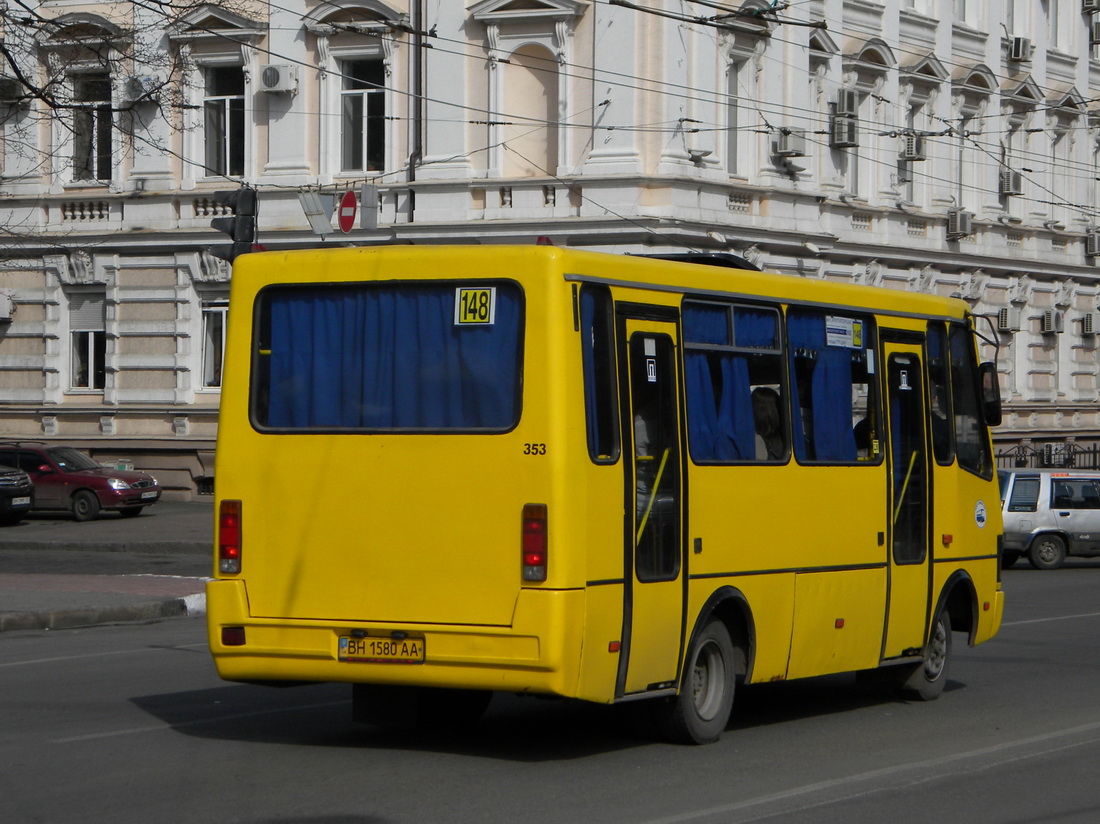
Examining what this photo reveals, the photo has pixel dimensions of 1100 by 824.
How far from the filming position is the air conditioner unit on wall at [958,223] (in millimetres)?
39250

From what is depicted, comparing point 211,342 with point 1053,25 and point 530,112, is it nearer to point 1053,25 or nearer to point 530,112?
point 530,112

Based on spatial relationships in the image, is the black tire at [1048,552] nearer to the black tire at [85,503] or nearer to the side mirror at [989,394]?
the side mirror at [989,394]

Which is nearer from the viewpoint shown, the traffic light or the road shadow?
the road shadow

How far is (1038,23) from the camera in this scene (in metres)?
43.2

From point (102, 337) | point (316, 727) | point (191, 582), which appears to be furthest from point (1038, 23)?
point (316, 727)

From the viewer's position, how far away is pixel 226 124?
113 feet

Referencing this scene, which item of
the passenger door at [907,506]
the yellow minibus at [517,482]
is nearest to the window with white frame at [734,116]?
the passenger door at [907,506]

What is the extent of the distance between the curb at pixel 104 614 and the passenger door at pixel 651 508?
929cm

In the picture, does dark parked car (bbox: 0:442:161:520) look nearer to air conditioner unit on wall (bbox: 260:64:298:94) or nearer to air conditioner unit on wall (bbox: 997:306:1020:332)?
air conditioner unit on wall (bbox: 260:64:298:94)

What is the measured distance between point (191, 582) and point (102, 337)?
15256 millimetres

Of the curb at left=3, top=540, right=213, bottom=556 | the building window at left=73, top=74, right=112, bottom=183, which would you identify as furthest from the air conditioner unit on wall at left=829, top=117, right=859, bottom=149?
the curb at left=3, top=540, right=213, bottom=556

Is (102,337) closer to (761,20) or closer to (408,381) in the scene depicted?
(761,20)

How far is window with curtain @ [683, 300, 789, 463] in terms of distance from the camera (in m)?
9.87

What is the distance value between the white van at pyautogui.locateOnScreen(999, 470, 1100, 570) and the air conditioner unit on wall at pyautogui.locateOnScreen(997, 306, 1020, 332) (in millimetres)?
14766
